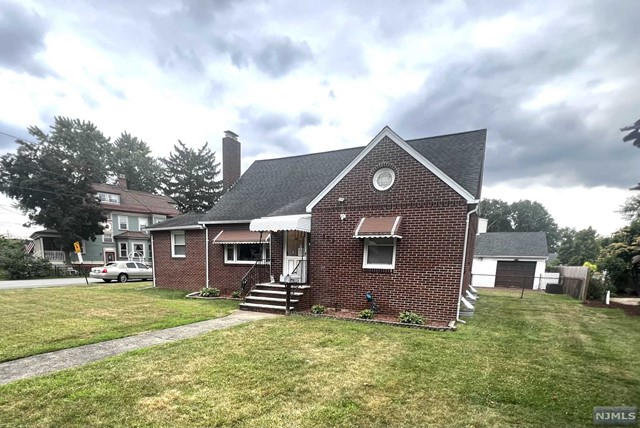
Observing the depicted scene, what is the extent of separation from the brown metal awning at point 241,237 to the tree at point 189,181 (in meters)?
31.9

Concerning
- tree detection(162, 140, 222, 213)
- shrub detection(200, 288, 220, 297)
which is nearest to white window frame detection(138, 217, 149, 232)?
tree detection(162, 140, 222, 213)

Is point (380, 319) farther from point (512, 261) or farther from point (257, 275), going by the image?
point (512, 261)

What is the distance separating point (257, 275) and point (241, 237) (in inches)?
72.8

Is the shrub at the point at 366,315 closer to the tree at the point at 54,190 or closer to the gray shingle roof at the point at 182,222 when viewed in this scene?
the gray shingle roof at the point at 182,222

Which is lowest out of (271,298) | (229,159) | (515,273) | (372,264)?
(515,273)

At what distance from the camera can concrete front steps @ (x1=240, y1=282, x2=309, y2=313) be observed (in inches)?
370

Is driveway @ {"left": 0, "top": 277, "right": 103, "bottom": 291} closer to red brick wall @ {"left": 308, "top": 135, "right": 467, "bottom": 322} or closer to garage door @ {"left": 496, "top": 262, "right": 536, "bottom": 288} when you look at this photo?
red brick wall @ {"left": 308, "top": 135, "right": 467, "bottom": 322}

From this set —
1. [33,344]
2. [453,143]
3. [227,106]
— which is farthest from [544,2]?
[33,344]

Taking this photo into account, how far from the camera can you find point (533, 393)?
4.04 m

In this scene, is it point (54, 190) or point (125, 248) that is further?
point (125, 248)

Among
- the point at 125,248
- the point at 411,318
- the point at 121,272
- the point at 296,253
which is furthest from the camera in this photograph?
the point at 125,248

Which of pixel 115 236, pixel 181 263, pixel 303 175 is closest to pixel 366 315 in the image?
pixel 303 175

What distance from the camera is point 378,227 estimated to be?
842 cm

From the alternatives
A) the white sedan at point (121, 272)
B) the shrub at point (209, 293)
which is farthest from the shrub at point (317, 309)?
the white sedan at point (121, 272)
